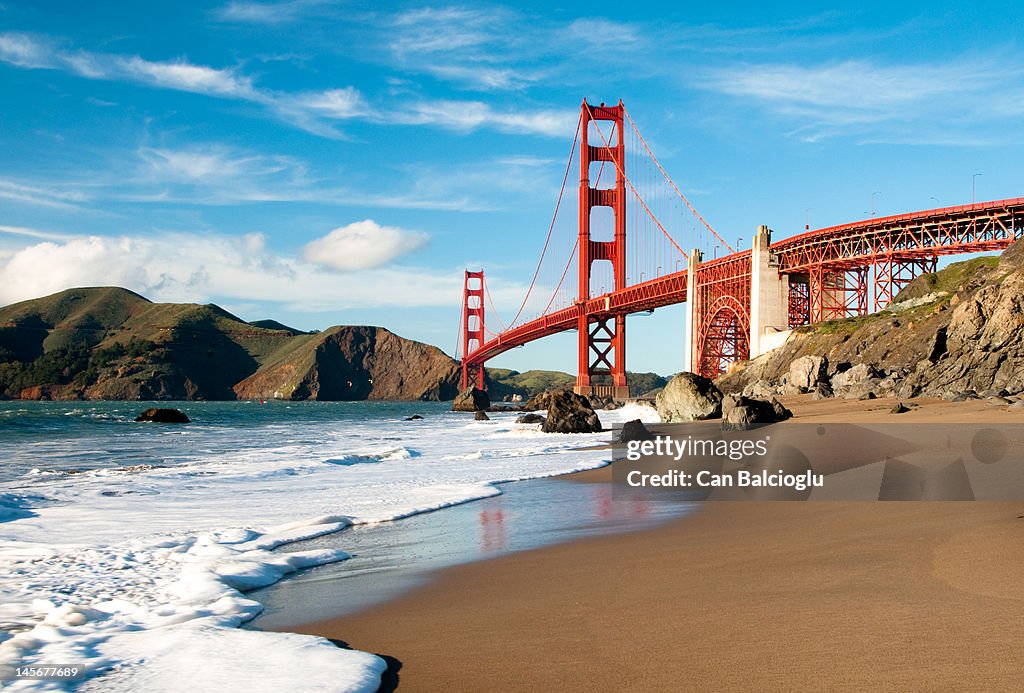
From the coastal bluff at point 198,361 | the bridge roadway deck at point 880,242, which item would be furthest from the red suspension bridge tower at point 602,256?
the coastal bluff at point 198,361

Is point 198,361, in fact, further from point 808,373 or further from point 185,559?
point 185,559

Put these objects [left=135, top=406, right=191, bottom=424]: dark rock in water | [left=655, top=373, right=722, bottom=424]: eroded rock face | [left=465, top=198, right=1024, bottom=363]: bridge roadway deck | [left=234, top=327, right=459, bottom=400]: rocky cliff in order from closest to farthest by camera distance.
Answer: [left=655, top=373, right=722, bottom=424]: eroded rock face, [left=465, top=198, right=1024, bottom=363]: bridge roadway deck, [left=135, top=406, right=191, bottom=424]: dark rock in water, [left=234, top=327, right=459, bottom=400]: rocky cliff

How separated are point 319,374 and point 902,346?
419ft

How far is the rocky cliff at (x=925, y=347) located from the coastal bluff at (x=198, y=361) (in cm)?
11192

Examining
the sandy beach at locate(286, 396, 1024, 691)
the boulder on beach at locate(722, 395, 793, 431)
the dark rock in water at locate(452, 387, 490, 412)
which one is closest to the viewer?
the sandy beach at locate(286, 396, 1024, 691)

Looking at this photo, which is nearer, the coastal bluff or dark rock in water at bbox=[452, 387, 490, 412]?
dark rock in water at bbox=[452, 387, 490, 412]

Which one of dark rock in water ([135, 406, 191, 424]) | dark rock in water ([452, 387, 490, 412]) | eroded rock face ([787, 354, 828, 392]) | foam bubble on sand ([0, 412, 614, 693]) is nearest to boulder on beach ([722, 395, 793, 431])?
foam bubble on sand ([0, 412, 614, 693])

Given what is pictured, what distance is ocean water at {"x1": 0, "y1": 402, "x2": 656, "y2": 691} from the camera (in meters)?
3.24

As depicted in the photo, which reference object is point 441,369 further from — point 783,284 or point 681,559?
point 681,559

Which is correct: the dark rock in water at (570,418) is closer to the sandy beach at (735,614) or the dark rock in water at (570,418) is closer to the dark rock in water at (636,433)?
the dark rock in water at (636,433)

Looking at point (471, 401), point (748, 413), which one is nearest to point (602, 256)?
point (471, 401)

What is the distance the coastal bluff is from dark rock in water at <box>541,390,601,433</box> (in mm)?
123996

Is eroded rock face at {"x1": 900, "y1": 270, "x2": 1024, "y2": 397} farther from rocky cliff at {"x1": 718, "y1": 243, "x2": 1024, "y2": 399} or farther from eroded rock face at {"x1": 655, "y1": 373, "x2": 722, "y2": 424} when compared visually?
eroded rock face at {"x1": 655, "y1": 373, "x2": 722, "y2": 424}

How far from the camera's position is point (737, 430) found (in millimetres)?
17062
